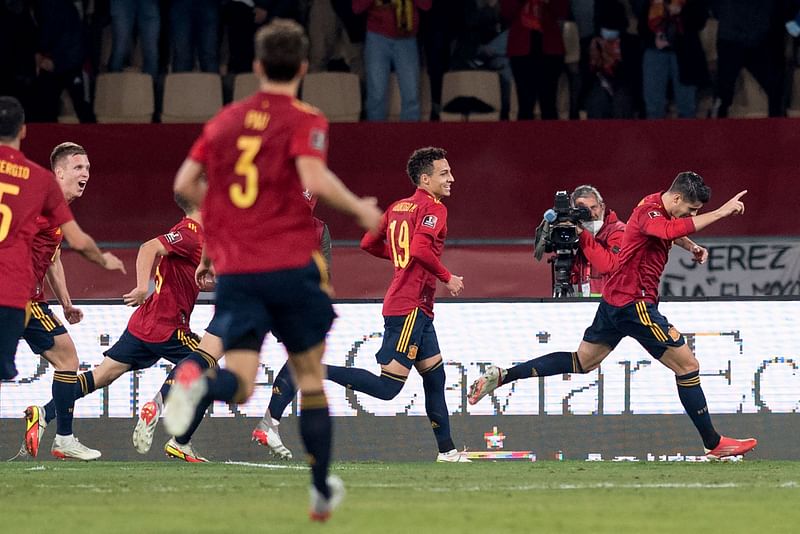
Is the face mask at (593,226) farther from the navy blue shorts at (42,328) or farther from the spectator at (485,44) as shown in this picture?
the spectator at (485,44)

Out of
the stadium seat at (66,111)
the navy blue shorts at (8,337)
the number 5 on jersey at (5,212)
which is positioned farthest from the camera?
the stadium seat at (66,111)

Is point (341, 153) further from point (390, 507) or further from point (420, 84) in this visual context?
point (390, 507)

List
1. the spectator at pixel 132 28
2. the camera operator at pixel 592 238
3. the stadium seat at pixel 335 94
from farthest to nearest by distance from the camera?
the stadium seat at pixel 335 94 → the spectator at pixel 132 28 → the camera operator at pixel 592 238

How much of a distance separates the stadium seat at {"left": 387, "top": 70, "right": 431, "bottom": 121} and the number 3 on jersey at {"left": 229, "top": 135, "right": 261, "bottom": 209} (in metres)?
10.3

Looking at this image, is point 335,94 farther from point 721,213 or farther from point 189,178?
point 189,178

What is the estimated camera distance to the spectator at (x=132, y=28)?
15789 millimetres

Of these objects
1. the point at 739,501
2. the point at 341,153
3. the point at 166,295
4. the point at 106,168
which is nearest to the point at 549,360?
the point at 166,295

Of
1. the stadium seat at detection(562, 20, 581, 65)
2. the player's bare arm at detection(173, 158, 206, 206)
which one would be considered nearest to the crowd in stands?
the stadium seat at detection(562, 20, 581, 65)

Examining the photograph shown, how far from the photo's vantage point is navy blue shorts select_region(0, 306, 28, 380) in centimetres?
768

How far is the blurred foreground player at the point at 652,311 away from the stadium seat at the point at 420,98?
6.24m

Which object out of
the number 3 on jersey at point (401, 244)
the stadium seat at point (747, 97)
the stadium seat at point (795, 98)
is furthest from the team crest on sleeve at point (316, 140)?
the stadium seat at point (795, 98)

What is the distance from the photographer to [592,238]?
11.0 m

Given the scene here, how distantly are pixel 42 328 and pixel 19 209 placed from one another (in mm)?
2642

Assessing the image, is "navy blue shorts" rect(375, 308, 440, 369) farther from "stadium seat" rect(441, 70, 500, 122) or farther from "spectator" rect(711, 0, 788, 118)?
"spectator" rect(711, 0, 788, 118)
